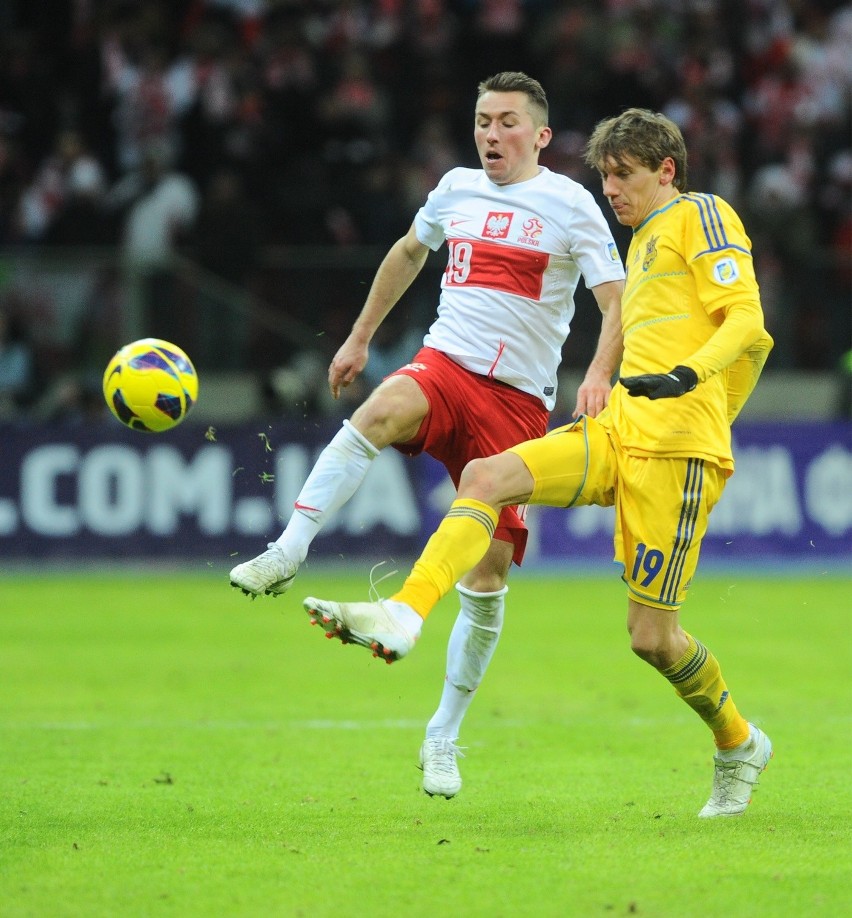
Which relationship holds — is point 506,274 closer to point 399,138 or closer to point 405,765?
point 405,765

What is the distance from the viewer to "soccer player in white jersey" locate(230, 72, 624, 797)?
6.20m

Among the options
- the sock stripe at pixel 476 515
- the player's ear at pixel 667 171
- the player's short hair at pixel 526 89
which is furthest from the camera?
the player's short hair at pixel 526 89

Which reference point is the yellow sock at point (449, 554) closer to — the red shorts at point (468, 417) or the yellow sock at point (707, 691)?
the red shorts at point (468, 417)

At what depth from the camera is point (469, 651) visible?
6480 millimetres

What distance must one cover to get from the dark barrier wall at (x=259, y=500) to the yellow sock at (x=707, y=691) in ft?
28.4

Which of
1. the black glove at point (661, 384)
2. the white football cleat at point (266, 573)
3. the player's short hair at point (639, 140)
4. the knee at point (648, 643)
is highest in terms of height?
the player's short hair at point (639, 140)

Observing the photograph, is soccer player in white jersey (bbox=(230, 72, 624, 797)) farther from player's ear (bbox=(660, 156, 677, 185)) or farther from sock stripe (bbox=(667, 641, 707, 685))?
sock stripe (bbox=(667, 641, 707, 685))

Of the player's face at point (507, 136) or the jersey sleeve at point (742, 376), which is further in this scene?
the player's face at point (507, 136)

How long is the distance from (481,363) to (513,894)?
7.78 feet

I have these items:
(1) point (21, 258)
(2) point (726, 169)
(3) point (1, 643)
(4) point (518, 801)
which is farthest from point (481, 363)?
(2) point (726, 169)

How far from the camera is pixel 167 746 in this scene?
24.4 feet

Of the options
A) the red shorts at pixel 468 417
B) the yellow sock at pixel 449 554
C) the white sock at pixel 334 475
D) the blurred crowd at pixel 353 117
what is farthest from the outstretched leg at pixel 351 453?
the blurred crowd at pixel 353 117

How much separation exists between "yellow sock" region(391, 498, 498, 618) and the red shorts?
0.79 m

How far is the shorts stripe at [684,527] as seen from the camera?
5.66 m
